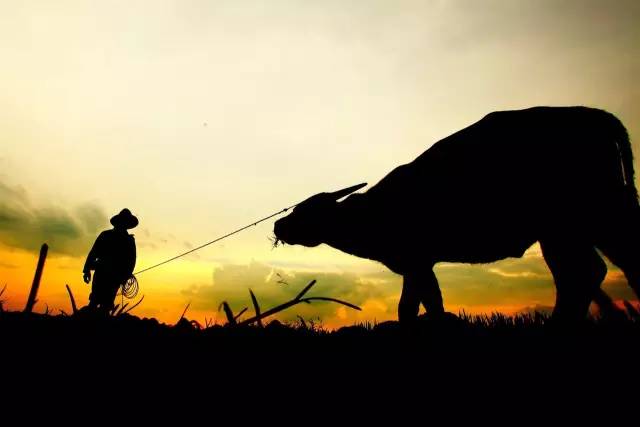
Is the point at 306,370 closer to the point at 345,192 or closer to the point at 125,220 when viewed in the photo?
the point at 345,192

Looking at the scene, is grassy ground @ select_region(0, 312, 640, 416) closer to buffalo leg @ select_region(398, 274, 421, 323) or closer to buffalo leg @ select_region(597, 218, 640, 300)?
buffalo leg @ select_region(597, 218, 640, 300)

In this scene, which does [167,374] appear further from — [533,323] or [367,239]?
[367,239]

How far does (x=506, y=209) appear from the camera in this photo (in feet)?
16.7

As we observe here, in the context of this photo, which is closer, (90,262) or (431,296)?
(431,296)

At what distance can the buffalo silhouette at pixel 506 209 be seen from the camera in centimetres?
461

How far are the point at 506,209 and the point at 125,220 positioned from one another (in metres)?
8.25

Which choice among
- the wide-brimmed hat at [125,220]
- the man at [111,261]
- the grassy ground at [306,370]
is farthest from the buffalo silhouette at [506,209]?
the wide-brimmed hat at [125,220]

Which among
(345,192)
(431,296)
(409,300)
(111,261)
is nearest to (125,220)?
(111,261)

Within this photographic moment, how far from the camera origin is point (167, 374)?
1.97 metres

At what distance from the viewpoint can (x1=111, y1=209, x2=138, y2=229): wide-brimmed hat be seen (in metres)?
9.30

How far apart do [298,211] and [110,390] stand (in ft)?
A: 15.1

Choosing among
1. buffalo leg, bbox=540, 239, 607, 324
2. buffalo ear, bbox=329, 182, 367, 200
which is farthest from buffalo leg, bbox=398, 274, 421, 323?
buffalo leg, bbox=540, 239, 607, 324

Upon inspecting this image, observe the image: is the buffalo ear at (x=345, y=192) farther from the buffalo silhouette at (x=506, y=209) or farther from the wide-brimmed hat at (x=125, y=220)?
the wide-brimmed hat at (x=125, y=220)

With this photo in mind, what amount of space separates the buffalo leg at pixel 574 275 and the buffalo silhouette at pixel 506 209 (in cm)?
1
